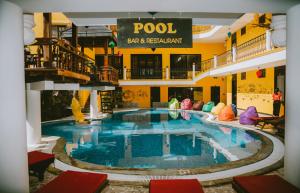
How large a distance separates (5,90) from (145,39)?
2.58 meters

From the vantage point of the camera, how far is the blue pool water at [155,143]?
8273mm

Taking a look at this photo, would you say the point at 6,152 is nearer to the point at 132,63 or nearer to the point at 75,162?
the point at 75,162

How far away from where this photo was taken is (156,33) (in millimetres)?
4738

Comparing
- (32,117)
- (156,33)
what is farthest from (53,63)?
(156,33)

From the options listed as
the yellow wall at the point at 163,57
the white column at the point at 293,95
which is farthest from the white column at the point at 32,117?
the yellow wall at the point at 163,57

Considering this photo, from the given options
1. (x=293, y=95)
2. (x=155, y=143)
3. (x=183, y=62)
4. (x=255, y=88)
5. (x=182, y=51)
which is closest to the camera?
(x=293, y=95)

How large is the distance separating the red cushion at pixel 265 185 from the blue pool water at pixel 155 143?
3.51m

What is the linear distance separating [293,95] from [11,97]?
3.62 metres

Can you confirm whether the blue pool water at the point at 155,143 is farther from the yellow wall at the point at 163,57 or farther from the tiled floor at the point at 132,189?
the yellow wall at the point at 163,57

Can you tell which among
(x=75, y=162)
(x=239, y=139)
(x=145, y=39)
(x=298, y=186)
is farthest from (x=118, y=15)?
(x=239, y=139)

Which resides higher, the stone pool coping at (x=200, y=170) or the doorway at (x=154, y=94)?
the doorway at (x=154, y=94)

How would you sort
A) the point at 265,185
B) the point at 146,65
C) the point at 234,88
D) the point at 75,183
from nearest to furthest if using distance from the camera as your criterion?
the point at 265,185 < the point at 75,183 < the point at 234,88 < the point at 146,65

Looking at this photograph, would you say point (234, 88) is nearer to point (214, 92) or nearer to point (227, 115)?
point (214, 92)

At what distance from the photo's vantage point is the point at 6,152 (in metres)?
3.00
